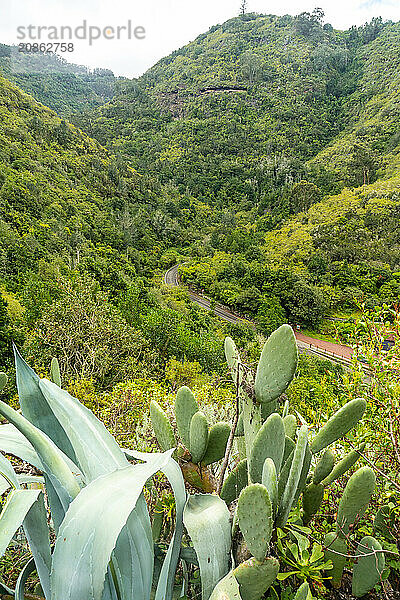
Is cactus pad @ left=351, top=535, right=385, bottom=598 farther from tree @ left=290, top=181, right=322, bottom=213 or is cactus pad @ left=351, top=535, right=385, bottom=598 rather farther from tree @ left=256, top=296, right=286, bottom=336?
tree @ left=290, top=181, right=322, bottom=213

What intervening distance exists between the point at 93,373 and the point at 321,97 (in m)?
66.2

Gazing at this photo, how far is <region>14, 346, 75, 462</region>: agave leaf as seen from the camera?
0.83m

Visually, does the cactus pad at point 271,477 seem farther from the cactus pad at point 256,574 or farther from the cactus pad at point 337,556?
the cactus pad at point 337,556

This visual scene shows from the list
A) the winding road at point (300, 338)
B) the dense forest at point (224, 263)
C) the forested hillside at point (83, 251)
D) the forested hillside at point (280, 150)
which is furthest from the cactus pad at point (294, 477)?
the forested hillside at point (280, 150)

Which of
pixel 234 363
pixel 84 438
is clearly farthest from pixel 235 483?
pixel 84 438

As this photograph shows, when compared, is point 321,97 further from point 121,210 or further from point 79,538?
point 79,538

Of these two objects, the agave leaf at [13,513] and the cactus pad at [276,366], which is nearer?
the agave leaf at [13,513]

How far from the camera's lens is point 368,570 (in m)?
0.85

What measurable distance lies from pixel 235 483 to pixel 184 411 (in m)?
0.24

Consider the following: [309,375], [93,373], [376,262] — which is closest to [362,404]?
[93,373]

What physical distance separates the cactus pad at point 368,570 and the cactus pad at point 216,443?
1.24 feet

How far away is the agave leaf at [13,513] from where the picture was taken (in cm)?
61

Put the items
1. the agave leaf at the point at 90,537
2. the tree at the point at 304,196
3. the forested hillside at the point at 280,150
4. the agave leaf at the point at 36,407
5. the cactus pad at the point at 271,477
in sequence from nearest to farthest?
the agave leaf at the point at 90,537 < the cactus pad at the point at 271,477 < the agave leaf at the point at 36,407 < the forested hillside at the point at 280,150 < the tree at the point at 304,196

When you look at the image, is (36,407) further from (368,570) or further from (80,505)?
(368,570)
